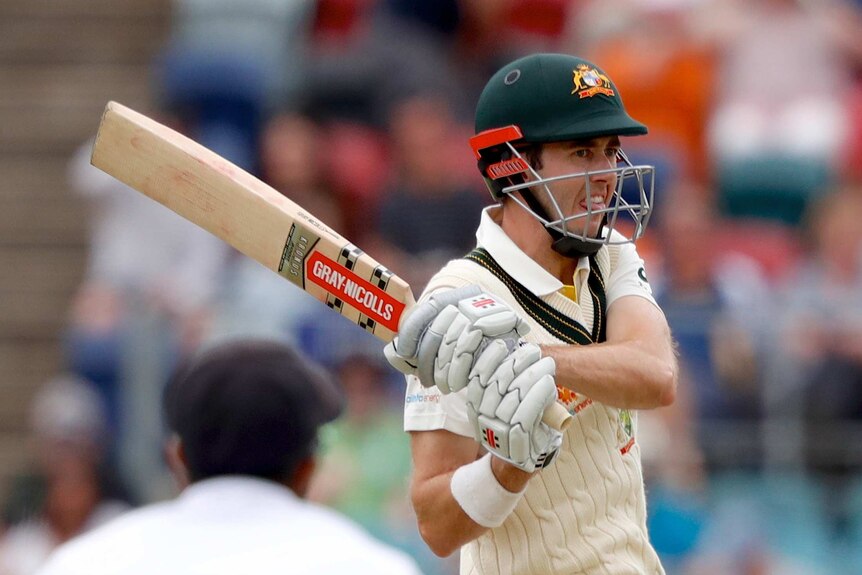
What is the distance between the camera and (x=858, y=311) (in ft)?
22.1

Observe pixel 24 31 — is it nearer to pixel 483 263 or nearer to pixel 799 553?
pixel 799 553

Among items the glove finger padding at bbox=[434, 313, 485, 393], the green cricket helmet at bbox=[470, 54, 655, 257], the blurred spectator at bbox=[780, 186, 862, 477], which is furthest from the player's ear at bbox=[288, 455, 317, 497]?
the blurred spectator at bbox=[780, 186, 862, 477]

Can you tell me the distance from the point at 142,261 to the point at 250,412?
5.68 metres

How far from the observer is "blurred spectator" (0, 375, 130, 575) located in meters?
7.36

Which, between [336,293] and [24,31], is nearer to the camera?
[336,293]

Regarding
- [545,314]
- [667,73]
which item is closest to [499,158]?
[545,314]

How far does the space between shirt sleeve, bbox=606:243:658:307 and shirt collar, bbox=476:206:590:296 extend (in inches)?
4.2

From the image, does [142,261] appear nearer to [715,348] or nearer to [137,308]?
[137,308]

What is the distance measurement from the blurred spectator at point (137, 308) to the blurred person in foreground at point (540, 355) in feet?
12.5

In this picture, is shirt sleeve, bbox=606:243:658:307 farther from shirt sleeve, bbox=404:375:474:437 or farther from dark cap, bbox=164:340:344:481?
dark cap, bbox=164:340:344:481

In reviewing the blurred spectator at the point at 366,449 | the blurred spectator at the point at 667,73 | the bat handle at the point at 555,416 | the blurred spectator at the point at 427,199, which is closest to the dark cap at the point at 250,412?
the bat handle at the point at 555,416

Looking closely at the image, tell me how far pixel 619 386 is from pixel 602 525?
34 cm

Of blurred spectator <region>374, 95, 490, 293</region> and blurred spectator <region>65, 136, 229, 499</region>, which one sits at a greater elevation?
blurred spectator <region>374, 95, 490, 293</region>

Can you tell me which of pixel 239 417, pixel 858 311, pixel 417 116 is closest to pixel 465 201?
pixel 417 116
